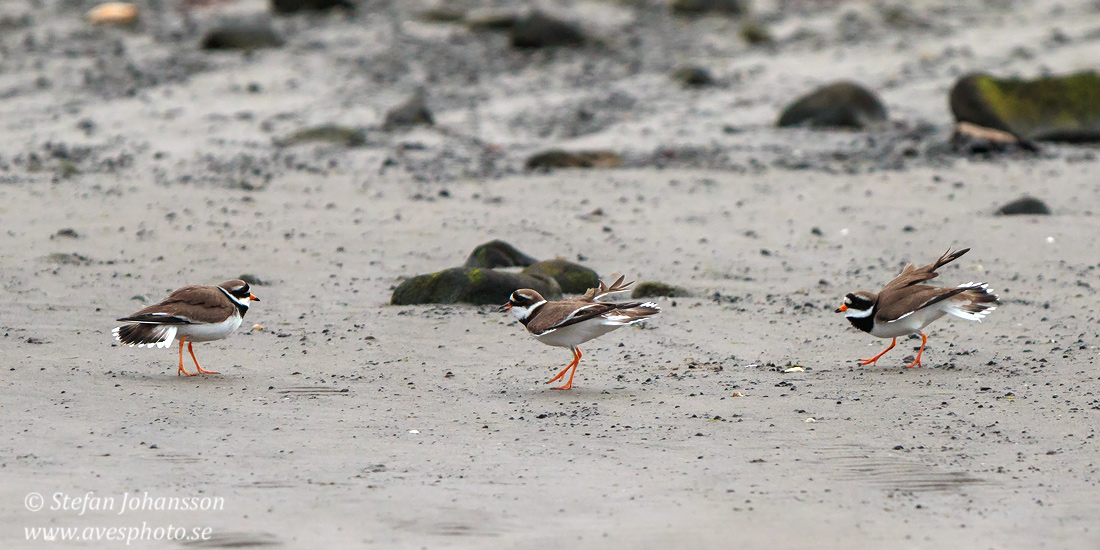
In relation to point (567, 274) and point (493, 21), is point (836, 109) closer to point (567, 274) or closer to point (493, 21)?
point (567, 274)

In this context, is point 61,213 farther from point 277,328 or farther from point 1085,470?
point 1085,470

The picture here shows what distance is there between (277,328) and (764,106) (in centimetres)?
883

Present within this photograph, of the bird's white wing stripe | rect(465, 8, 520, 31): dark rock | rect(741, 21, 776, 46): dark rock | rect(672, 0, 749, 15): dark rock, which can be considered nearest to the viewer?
the bird's white wing stripe

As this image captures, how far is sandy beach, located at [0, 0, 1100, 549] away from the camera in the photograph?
5.00m

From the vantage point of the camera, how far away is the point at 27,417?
594 centimetres

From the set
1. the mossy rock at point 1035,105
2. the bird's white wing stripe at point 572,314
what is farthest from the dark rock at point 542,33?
the bird's white wing stripe at point 572,314

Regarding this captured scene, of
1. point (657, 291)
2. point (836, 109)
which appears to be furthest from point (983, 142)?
point (657, 291)

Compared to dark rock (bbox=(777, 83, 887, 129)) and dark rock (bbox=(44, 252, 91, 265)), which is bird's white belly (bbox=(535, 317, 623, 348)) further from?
dark rock (bbox=(777, 83, 887, 129))

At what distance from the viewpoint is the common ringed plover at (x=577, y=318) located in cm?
680

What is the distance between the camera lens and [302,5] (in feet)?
69.2

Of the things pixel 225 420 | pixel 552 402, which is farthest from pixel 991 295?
pixel 225 420

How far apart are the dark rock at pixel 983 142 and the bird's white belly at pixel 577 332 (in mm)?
7427

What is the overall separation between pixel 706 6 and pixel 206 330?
1557 centimetres

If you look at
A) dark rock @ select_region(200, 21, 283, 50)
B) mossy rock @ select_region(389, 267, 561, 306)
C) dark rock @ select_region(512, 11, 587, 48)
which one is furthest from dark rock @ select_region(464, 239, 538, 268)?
dark rock @ select_region(200, 21, 283, 50)
